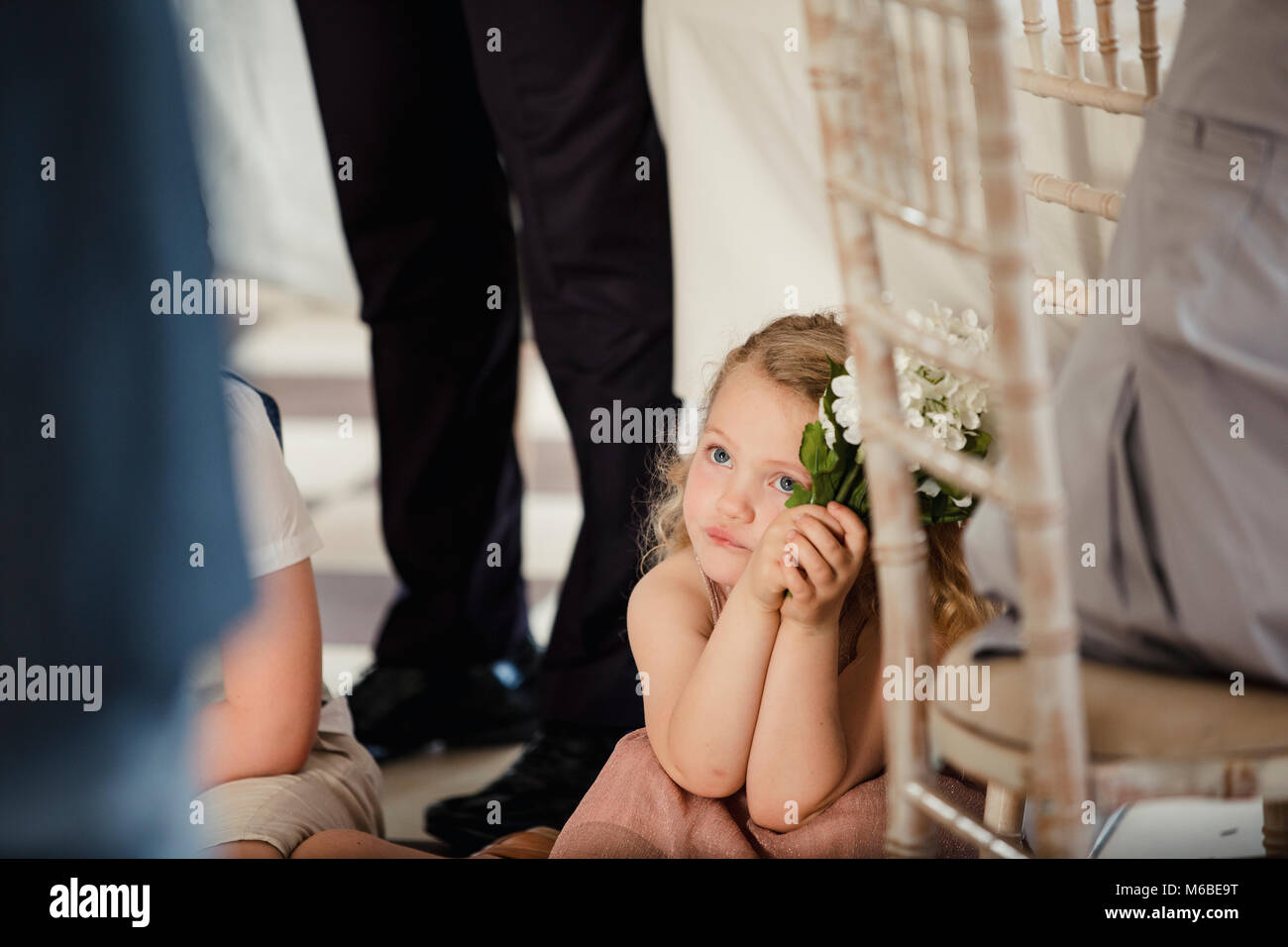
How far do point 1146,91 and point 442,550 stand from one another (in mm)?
834

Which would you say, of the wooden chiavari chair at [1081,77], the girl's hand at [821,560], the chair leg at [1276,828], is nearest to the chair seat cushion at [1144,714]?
the girl's hand at [821,560]

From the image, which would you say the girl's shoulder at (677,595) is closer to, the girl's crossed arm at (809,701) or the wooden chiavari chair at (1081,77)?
the girl's crossed arm at (809,701)

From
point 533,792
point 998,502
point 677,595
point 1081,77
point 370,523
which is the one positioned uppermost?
point 1081,77

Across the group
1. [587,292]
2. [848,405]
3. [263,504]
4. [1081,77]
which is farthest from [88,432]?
[1081,77]

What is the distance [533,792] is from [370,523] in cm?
96

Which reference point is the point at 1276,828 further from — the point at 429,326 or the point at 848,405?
the point at 429,326

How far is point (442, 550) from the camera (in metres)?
1.48

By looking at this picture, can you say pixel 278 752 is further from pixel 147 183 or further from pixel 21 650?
pixel 147 183

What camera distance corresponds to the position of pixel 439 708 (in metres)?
1.47

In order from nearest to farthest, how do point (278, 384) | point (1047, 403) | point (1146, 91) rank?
point (1047, 403) < point (1146, 91) < point (278, 384)

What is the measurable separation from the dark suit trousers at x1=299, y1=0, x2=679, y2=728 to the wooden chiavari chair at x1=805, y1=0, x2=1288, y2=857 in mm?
492

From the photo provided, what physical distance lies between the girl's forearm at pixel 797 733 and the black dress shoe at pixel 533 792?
352 mm
